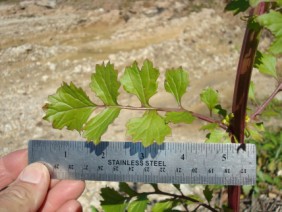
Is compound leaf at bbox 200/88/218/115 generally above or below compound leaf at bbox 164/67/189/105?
below

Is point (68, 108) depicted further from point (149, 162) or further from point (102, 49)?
point (102, 49)

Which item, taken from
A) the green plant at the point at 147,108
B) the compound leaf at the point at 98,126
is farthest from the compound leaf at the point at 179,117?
the compound leaf at the point at 98,126

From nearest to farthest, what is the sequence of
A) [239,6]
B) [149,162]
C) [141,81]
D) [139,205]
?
[239,6] < [141,81] < [149,162] < [139,205]

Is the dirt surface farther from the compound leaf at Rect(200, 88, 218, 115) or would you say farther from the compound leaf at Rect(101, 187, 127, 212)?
the compound leaf at Rect(200, 88, 218, 115)

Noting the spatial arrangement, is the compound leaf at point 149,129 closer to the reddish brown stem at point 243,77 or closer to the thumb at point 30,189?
the reddish brown stem at point 243,77

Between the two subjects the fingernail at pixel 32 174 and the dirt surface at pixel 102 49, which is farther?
the dirt surface at pixel 102 49

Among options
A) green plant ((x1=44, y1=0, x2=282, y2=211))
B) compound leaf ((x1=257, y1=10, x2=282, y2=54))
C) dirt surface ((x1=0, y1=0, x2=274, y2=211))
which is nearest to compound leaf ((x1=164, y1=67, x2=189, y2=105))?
green plant ((x1=44, y1=0, x2=282, y2=211))

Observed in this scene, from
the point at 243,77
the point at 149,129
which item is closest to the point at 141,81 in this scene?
the point at 149,129
